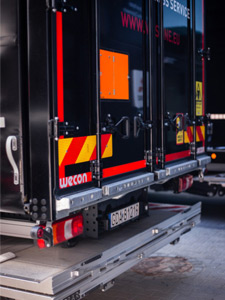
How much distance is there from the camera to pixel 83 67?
11.8ft

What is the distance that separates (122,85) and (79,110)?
30.0 inches

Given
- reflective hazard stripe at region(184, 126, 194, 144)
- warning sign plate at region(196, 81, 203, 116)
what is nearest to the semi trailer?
reflective hazard stripe at region(184, 126, 194, 144)

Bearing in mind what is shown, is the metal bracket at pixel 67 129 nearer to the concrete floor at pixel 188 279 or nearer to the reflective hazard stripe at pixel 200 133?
the concrete floor at pixel 188 279

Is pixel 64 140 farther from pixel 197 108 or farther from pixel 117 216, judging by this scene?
pixel 197 108

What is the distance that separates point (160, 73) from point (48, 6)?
1.95 m

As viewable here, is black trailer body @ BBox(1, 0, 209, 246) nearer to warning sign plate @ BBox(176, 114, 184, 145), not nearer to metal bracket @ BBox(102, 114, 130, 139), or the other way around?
metal bracket @ BBox(102, 114, 130, 139)

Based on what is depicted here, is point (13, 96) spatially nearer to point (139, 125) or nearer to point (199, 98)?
point (139, 125)

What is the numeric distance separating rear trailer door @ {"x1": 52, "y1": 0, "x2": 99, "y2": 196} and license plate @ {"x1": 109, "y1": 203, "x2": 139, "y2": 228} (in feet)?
2.23

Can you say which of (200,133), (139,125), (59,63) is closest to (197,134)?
(200,133)

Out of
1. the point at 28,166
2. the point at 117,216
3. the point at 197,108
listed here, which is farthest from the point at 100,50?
the point at 197,108

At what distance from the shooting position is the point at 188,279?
18.4 feet

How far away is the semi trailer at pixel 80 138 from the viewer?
3.24 meters

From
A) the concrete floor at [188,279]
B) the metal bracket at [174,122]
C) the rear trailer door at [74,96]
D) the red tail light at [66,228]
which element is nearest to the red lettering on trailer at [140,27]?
the rear trailer door at [74,96]

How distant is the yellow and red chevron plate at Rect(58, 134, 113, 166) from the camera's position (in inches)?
132
